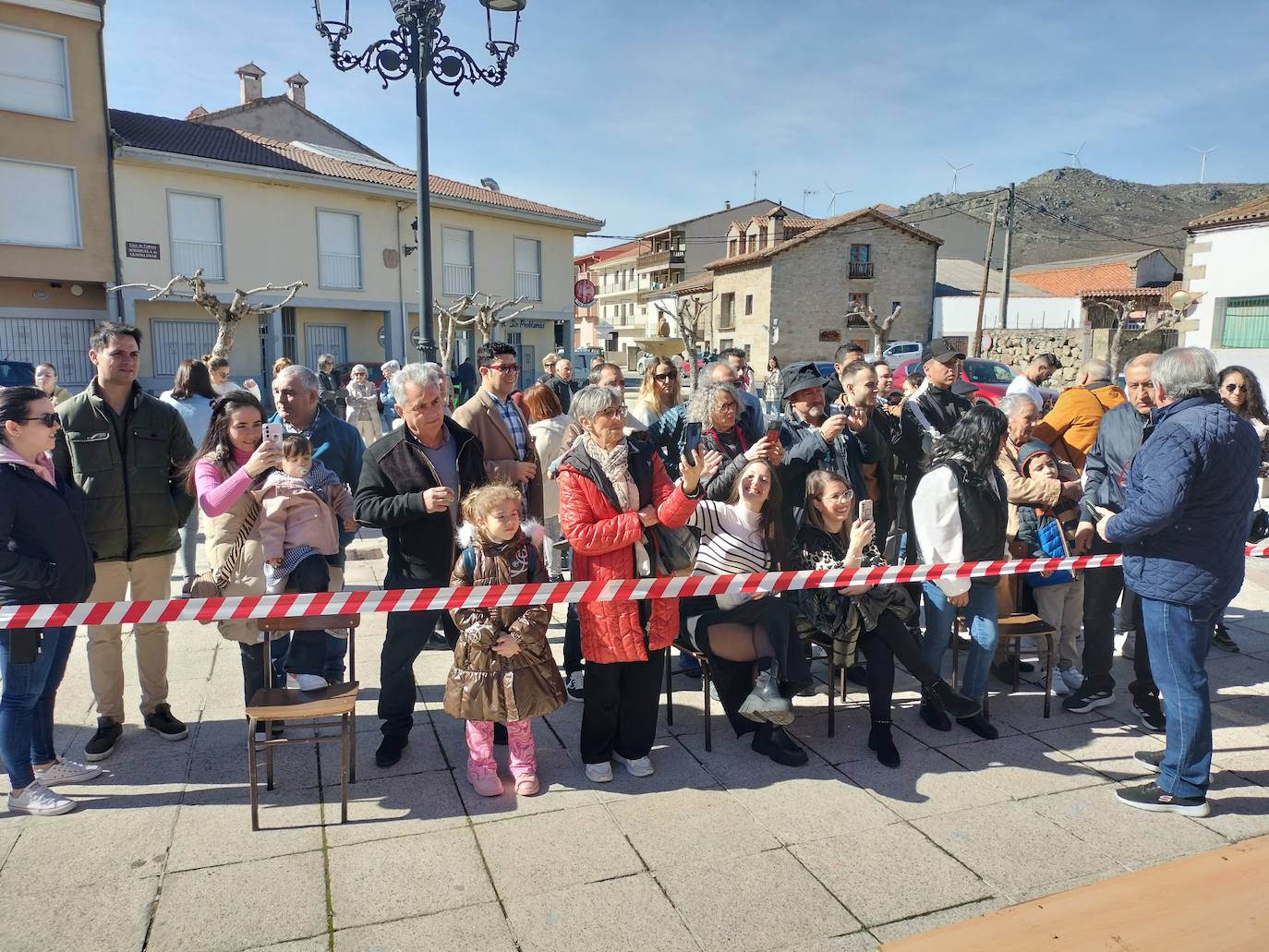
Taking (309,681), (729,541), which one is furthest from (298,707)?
(729,541)

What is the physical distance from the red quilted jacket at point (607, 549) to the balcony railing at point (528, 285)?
23576mm

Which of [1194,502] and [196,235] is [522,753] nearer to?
[1194,502]

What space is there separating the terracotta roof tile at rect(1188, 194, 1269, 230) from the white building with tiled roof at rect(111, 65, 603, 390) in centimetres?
1703

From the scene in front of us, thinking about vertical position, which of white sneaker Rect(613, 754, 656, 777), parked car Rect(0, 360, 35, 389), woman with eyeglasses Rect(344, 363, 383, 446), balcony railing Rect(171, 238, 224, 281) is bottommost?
white sneaker Rect(613, 754, 656, 777)

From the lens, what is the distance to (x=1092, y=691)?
4574mm

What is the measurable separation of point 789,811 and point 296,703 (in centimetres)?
211

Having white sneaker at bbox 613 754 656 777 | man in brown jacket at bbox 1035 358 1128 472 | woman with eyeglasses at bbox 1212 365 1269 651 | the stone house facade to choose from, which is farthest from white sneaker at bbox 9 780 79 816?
the stone house facade

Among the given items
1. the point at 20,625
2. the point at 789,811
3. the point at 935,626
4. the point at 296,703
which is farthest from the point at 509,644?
the point at 935,626

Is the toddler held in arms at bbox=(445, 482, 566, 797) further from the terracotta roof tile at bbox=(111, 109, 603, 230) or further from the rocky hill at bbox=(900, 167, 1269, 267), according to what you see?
the rocky hill at bbox=(900, 167, 1269, 267)

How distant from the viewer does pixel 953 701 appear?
4.10 metres

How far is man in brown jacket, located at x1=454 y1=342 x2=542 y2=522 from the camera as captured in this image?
193 inches

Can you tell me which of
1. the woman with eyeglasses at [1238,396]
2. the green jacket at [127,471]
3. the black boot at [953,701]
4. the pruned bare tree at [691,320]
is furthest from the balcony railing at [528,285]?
the black boot at [953,701]

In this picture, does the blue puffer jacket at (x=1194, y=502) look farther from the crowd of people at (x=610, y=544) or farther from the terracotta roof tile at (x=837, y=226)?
the terracotta roof tile at (x=837, y=226)

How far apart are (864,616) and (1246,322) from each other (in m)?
18.4
